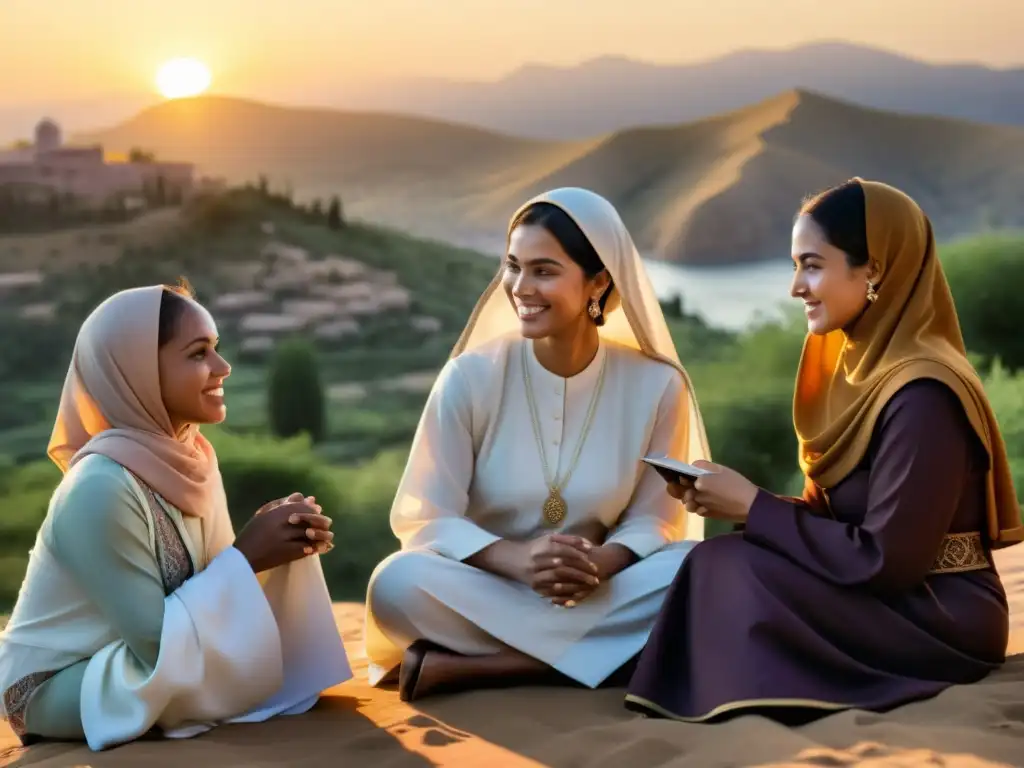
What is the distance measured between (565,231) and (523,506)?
3.30 ft

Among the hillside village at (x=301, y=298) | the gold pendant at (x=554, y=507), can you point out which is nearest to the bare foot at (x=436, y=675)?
the gold pendant at (x=554, y=507)

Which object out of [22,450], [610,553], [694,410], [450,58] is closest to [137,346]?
[610,553]

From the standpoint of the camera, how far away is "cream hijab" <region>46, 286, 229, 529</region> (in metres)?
4.07

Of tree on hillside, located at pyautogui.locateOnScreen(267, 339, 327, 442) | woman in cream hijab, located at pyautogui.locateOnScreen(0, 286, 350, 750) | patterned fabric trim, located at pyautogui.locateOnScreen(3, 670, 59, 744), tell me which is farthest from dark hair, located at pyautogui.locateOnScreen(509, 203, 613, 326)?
tree on hillside, located at pyautogui.locateOnScreen(267, 339, 327, 442)

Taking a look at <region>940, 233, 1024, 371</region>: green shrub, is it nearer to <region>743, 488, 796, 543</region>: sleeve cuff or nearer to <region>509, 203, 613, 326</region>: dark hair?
<region>509, 203, 613, 326</region>: dark hair

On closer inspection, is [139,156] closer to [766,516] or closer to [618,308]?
[618,308]

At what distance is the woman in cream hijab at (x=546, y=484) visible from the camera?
181 inches

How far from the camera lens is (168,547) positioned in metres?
4.14

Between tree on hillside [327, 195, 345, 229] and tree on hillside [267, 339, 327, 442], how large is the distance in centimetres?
190

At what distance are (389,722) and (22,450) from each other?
780 centimetres

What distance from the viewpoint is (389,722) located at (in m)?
4.24

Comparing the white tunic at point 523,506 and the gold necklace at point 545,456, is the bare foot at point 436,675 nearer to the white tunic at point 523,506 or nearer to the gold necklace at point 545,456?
the white tunic at point 523,506

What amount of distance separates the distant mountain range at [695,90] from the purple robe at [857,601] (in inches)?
379

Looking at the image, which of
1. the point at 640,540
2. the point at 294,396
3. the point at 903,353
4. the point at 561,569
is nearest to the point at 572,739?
the point at 561,569
